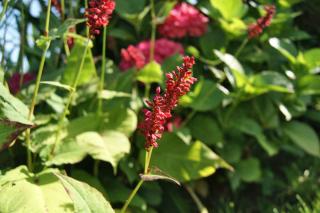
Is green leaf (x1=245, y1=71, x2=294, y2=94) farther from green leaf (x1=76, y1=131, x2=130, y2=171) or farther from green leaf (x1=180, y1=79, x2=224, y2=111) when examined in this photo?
green leaf (x1=76, y1=131, x2=130, y2=171)

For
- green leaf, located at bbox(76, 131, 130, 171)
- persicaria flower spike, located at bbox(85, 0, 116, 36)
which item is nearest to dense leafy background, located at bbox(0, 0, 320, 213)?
green leaf, located at bbox(76, 131, 130, 171)

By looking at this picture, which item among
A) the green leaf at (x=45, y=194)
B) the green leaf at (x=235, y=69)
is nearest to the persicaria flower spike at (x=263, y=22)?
the green leaf at (x=235, y=69)

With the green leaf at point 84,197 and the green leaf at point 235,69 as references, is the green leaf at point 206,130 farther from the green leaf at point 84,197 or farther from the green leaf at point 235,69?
the green leaf at point 84,197

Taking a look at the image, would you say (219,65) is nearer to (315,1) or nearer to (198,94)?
(198,94)

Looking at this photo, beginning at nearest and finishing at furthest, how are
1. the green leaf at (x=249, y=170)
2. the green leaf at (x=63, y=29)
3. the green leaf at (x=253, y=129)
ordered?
the green leaf at (x=63, y=29), the green leaf at (x=253, y=129), the green leaf at (x=249, y=170)

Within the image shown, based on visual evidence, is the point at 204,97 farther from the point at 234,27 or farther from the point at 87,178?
the point at 87,178
